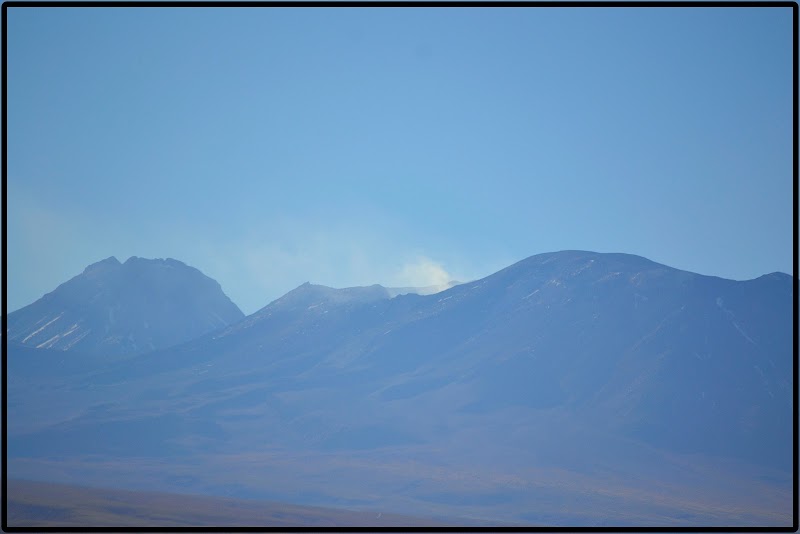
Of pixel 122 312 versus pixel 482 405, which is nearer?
pixel 482 405

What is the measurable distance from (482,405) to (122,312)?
93.8 meters

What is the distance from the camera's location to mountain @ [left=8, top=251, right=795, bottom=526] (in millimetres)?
88438

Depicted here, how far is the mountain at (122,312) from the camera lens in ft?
580

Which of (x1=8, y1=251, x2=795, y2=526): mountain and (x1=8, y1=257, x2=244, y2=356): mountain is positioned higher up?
(x1=8, y1=257, x2=244, y2=356): mountain

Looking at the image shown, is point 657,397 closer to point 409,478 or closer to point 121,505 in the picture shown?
point 409,478

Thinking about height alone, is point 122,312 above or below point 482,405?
above

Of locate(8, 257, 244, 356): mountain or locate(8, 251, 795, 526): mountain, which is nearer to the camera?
locate(8, 251, 795, 526): mountain

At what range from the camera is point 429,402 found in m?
119

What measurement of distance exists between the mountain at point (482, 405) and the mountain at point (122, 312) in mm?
36329

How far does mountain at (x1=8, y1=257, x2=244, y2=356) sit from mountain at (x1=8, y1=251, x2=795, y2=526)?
36329 millimetres

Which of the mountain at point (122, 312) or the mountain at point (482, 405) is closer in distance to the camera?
the mountain at point (482, 405)

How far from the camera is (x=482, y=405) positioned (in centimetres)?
11675

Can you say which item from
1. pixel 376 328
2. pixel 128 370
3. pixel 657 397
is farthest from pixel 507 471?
pixel 128 370

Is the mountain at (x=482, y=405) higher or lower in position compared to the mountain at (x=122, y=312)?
lower
